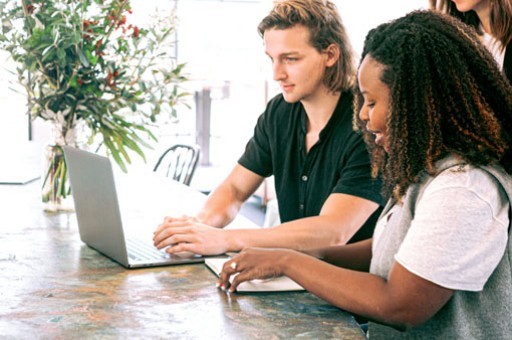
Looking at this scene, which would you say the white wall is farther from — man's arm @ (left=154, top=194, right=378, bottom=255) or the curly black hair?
the curly black hair

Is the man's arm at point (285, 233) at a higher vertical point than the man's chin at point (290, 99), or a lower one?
lower

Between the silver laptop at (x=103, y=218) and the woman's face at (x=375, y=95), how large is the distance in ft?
1.67

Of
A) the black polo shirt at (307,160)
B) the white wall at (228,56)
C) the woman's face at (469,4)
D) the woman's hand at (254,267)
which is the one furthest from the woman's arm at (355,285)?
the white wall at (228,56)

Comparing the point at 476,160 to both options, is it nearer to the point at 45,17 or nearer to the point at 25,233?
the point at 25,233

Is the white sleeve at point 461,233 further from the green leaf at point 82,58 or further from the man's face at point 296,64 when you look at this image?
the green leaf at point 82,58

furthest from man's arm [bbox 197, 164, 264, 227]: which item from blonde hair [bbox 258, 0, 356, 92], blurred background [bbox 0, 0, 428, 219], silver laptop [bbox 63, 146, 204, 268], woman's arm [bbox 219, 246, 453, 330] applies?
blurred background [bbox 0, 0, 428, 219]

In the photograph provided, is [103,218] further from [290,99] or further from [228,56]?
[228,56]

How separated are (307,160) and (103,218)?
67cm

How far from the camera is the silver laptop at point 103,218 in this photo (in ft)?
4.88

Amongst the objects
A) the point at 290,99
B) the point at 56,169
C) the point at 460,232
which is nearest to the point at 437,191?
the point at 460,232

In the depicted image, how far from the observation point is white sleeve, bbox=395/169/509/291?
1095mm

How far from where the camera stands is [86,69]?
2.02 meters

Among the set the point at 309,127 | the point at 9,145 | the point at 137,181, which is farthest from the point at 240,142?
the point at 309,127

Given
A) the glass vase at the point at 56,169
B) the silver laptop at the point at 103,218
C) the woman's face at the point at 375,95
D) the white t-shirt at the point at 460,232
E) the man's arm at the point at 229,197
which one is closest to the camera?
the white t-shirt at the point at 460,232
